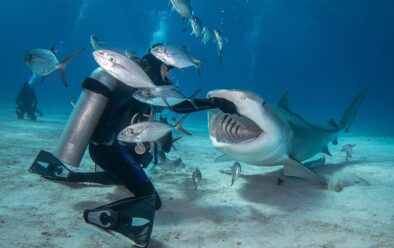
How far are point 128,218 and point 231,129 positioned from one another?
200 centimetres

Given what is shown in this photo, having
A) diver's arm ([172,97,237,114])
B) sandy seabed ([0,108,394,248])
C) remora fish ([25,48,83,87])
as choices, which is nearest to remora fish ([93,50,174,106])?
diver's arm ([172,97,237,114])

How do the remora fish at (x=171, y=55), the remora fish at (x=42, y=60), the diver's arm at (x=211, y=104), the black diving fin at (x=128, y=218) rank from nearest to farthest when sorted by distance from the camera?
the black diving fin at (x=128, y=218), the diver's arm at (x=211, y=104), the remora fish at (x=171, y=55), the remora fish at (x=42, y=60)

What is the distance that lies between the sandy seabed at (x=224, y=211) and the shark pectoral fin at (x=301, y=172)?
20 centimetres

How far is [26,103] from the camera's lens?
1505 cm

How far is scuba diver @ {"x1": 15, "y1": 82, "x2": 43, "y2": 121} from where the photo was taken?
49.4 feet

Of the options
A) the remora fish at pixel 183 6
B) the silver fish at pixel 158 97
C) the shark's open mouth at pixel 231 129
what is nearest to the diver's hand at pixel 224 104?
the silver fish at pixel 158 97

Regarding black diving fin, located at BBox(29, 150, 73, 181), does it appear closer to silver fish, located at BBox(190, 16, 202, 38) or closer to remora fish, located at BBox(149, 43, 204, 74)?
remora fish, located at BBox(149, 43, 204, 74)

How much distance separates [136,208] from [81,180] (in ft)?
6.90

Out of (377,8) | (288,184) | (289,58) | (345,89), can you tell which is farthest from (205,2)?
(288,184)

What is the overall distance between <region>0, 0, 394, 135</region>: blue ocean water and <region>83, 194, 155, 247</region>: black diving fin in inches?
1490

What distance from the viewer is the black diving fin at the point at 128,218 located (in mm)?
2941

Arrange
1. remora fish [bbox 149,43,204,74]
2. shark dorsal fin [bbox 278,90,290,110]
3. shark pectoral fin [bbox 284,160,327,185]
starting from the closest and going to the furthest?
remora fish [bbox 149,43,204,74]
shark pectoral fin [bbox 284,160,327,185]
shark dorsal fin [bbox 278,90,290,110]

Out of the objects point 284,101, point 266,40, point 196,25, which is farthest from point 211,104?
point 266,40

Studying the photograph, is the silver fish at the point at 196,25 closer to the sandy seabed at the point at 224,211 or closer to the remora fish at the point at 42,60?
the sandy seabed at the point at 224,211
